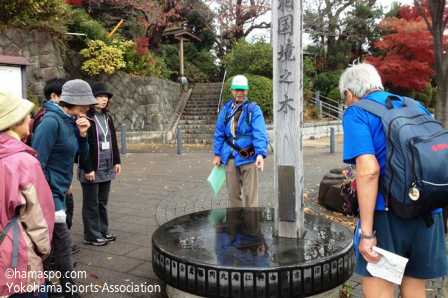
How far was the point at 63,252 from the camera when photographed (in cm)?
298

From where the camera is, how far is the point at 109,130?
14.8ft

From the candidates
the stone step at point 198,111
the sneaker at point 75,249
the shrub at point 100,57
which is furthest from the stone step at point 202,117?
the sneaker at point 75,249

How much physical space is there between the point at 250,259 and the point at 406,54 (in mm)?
20342

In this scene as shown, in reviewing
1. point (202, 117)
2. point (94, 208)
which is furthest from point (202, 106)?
point (94, 208)

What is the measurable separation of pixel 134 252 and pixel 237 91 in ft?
7.05

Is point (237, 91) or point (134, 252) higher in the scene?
point (237, 91)

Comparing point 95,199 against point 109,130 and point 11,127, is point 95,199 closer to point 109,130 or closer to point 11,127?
point 109,130

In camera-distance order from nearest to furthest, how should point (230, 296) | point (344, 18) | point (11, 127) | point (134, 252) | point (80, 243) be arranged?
1. point (11, 127)
2. point (230, 296)
3. point (134, 252)
4. point (80, 243)
5. point (344, 18)

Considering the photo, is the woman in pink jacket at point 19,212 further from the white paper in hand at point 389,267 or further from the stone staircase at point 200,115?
the stone staircase at point 200,115

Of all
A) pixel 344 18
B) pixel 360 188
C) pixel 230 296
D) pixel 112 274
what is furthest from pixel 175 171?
pixel 344 18

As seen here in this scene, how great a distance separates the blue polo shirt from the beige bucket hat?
1.86 meters

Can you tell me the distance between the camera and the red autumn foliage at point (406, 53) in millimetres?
18344

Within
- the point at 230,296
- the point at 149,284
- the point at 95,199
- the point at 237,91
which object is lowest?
the point at 149,284

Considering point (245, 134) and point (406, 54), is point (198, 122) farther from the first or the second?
point (245, 134)
